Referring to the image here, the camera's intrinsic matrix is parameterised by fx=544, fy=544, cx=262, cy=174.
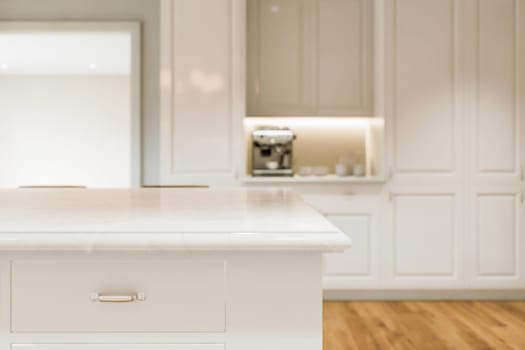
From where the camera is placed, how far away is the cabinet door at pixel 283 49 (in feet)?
13.2

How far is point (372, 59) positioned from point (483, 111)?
87 cm

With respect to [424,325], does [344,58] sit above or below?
above

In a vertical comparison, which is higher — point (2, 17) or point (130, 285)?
point (2, 17)

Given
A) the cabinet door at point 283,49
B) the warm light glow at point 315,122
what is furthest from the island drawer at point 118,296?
the warm light glow at point 315,122

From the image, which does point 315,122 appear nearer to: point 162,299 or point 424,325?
point 424,325

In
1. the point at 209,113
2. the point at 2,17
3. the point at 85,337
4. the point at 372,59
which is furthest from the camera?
the point at 2,17

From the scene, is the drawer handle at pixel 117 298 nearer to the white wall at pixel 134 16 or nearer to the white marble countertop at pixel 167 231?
the white marble countertop at pixel 167 231

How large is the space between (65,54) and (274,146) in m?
5.62

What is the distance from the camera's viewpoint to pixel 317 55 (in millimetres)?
4035

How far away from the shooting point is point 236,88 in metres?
3.73

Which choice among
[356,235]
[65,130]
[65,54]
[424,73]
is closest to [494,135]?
[424,73]

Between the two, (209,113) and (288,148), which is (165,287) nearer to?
(209,113)

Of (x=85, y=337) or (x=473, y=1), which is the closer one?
(x=85, y=337)

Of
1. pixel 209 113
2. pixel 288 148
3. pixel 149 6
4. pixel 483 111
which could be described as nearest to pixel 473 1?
pixel 483 111
